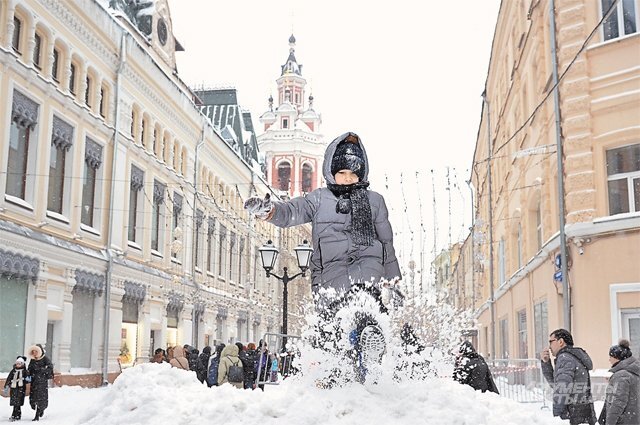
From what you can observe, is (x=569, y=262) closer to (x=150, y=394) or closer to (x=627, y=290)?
(x=627, y=290)

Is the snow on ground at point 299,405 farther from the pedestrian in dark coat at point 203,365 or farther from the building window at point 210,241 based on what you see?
the building window at point 210,241

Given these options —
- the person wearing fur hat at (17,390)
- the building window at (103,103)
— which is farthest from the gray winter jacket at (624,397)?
the building window at (103,103)

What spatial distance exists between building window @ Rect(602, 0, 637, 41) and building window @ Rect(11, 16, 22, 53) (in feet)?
44.3

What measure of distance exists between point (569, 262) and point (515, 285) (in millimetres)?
10174

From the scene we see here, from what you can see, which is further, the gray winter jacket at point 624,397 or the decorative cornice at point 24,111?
the decorative cornice at point 24,111

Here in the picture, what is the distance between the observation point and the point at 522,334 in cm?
2473

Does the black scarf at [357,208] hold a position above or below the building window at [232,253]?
below

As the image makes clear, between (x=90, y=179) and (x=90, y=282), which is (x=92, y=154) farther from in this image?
(x=90, y=282)

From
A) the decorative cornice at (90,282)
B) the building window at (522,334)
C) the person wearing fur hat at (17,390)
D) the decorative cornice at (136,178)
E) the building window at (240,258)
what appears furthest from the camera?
the building window at (240,258)

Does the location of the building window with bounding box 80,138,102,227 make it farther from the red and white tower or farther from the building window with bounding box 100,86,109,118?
the red and white tower

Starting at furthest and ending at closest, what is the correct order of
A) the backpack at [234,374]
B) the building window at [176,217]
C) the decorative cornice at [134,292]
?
the building window at [176,217] < the decorative cornice at [134,292] < the backpack at [234,374]

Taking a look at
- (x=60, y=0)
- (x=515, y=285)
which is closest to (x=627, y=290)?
(x=515, y=285)

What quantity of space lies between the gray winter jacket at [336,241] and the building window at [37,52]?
1635 centimetres

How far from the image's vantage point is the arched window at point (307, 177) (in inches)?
2547
